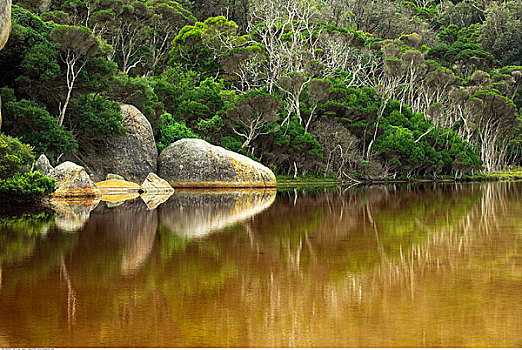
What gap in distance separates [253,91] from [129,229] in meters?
22.9

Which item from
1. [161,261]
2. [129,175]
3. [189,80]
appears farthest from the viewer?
[189,80]

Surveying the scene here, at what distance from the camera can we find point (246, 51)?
129 feet

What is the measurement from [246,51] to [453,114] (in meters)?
19.4

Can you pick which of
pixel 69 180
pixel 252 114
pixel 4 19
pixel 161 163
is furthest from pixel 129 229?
pixel 252 114

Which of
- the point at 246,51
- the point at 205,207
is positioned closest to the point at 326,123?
the point at 246,51

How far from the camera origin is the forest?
22203mm

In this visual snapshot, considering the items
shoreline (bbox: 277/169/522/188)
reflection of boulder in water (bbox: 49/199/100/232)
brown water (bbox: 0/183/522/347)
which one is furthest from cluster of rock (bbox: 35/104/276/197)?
brown water (bbox: 0/183/522/347)

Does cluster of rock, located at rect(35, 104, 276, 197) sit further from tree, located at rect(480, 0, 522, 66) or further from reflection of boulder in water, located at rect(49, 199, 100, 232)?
tree, located at rect(480, 0, 522, 66)

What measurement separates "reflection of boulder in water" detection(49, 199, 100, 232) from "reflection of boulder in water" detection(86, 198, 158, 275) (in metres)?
0.22

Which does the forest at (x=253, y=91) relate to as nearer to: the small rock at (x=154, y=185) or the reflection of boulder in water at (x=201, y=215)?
the small rock at (x=154, y=185)

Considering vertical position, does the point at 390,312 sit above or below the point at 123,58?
below

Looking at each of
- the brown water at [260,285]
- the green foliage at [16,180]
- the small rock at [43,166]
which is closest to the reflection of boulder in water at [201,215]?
the brown water at [260,285]

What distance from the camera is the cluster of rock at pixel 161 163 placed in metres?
25.2

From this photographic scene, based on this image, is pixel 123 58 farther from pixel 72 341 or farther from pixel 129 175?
pixel 72 341
